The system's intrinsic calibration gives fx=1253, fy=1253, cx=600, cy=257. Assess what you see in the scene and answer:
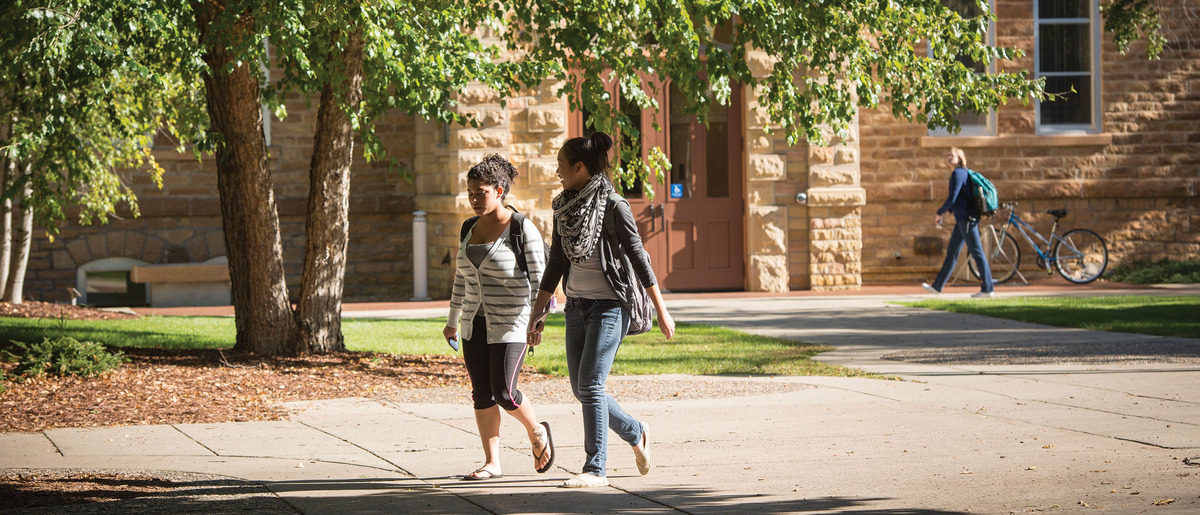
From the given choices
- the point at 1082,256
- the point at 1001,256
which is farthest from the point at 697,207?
the point at 1082,256

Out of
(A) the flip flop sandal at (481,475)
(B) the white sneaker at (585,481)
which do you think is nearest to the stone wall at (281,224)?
(A) the flip flop sandal at (481,475)

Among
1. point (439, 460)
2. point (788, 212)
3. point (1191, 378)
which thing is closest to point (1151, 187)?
point (788, 212)

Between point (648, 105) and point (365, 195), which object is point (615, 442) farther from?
point (365, 195)

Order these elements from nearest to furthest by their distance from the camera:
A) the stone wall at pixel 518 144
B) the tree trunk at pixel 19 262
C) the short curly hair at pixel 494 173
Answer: the short curly hair at pixel 494 173 → the tree trunk at pixel 19 262 → the stone wall at pixel 518 144

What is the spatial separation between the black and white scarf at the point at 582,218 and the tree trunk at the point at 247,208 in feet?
15.3

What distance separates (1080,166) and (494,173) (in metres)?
14.7

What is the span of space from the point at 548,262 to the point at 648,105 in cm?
421

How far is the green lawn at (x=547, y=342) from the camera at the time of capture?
9938mm

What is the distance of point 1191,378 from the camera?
8867mm

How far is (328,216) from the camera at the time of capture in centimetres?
991

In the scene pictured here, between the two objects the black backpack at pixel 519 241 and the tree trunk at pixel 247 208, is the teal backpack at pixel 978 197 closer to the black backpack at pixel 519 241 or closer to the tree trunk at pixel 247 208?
the tree trunk at pixel 247 208

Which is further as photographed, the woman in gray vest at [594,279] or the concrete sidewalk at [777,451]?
the woman in gray vest at [594,279]

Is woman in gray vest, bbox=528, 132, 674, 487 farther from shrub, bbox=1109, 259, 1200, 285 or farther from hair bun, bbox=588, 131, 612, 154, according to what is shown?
shrub, bbox=1109, 259, 1200, 285

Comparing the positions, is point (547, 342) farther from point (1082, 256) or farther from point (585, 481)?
point (1082, 256)
